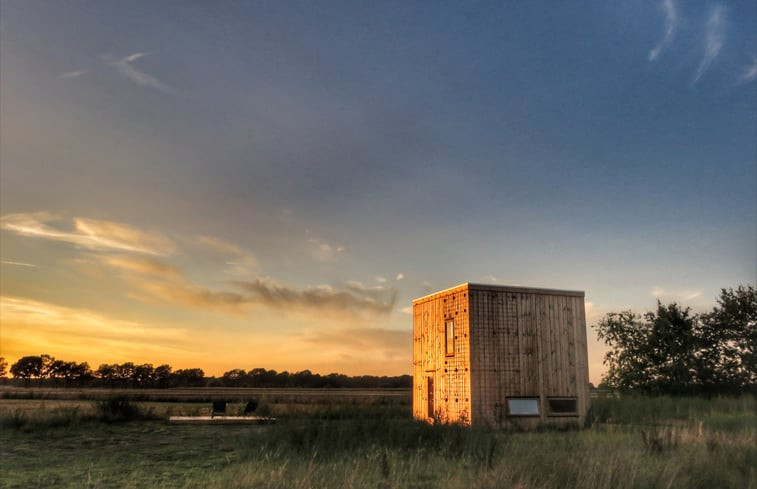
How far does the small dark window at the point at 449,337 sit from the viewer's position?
21.3 meters

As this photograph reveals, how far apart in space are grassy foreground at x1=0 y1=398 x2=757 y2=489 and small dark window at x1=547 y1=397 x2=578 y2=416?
4.86 ft

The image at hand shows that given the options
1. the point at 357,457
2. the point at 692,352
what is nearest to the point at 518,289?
the point at 357,457

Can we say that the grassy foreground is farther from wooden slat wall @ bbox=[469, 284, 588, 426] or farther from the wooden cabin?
wooden slat wall @ bbox=[469, 284, 588, 426]

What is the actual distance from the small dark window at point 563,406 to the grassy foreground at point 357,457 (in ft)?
4.86

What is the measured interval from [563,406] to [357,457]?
12.8 metres

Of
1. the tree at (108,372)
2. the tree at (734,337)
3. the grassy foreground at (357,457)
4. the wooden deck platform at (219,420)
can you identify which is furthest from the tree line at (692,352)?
the tree at (108,372)

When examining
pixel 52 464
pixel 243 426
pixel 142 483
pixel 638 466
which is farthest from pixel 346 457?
pixel 243 426

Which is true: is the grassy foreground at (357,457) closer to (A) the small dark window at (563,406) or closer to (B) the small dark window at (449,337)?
(A) the small dark window at (563,406)

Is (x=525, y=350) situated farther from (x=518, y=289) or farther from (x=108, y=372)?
(x=108, y=372)

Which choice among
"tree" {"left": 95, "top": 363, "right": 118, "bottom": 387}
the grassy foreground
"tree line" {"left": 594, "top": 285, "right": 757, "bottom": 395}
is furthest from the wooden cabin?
"tree" {"left": 95, "top": 363, "right": 118, "bottom": 387}

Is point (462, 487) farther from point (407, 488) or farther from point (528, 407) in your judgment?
point (528, 407)

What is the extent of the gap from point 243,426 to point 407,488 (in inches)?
516

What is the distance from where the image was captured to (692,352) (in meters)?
35.4

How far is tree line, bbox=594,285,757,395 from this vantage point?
3478 cm
